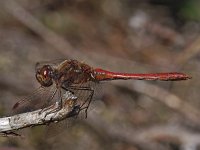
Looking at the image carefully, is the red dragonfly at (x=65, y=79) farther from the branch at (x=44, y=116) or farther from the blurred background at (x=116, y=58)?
the blurred background at (x=116, y=58)

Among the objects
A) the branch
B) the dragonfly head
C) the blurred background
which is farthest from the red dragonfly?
the blurred background

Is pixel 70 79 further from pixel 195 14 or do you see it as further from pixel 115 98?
pixel 195 14

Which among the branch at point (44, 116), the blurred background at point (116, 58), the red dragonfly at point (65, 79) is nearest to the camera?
the branch at point (44, 116)

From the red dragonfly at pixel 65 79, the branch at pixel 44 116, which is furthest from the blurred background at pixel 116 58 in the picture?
the branch at pixel 44 116

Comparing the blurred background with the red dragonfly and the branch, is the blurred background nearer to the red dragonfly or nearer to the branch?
the red dragonfly

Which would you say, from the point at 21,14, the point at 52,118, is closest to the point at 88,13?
the point at 21,14

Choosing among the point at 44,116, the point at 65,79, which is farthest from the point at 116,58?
the point at 44,116
